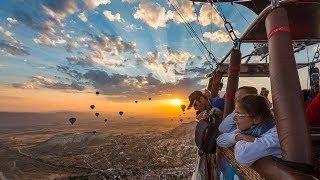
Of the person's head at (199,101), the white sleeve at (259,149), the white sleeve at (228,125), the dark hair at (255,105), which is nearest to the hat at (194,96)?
the person's head at (199,101)

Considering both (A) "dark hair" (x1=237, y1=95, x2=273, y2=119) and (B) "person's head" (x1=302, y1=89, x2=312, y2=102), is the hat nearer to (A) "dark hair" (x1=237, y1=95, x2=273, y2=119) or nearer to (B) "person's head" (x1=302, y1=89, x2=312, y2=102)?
(B) "person's head" (x1=302, y1=89, x2=312, y2=102)

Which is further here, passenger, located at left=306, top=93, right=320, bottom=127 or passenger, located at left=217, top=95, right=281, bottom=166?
passenger, located at left=306, top=93, right=320, bottom=127

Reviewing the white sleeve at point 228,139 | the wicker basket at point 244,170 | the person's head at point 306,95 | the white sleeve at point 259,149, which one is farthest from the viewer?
the person's head at point 306,95

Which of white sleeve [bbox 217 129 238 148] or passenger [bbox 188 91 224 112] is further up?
passenger [bbox 188 91 224 112]

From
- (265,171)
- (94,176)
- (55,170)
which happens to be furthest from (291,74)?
(55,170)

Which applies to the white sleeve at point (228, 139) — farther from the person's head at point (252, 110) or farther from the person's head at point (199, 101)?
the person's head at point (199, 101)

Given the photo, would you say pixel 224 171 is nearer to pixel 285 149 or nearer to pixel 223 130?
pixel 223 130

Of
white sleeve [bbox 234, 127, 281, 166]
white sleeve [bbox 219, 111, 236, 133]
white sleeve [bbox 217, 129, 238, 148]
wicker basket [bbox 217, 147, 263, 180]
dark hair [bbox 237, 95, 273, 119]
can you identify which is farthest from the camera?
white sleeve [bbox 219, 111, 236, 133]

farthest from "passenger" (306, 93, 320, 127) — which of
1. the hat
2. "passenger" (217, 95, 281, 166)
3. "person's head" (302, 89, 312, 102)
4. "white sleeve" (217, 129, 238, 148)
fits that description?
the hat
